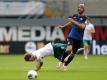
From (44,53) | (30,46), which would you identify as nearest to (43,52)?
(44,53)

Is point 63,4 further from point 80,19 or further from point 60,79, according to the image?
point 60,79

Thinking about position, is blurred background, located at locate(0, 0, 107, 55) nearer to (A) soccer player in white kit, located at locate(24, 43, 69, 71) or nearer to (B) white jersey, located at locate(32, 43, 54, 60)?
(A) soccer player in white kit, located at locate(24, 43, 69, 71)

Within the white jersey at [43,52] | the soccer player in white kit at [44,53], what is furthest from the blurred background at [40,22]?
the white jersey at [43,52]

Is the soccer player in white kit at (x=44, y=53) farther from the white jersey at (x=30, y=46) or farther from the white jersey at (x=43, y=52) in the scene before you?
the white jersey at (x=30, y=46)

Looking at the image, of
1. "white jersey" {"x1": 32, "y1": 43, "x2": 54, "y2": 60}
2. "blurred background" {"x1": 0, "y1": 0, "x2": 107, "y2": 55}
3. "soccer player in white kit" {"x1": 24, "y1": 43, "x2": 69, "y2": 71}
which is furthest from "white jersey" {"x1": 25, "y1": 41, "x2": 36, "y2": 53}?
"white jersey" {"x1": 32, "y1": 43, "x2": 54, "y2": 60}

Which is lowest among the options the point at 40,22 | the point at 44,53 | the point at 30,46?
the point at 30,46

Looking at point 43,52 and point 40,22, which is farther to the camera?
point 40,22

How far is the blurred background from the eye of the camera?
34656 mm

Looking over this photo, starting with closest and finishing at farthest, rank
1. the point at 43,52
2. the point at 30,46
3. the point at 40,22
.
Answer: the point at 43,52
the point at 30,46
the point at 40,22

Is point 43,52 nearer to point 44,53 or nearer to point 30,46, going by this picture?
point 44,53

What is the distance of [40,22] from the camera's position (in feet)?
115

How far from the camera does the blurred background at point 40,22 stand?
114 feet

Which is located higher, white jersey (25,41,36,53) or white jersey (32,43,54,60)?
white jersey (32,43,54,60)

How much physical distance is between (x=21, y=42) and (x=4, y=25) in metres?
1.39
